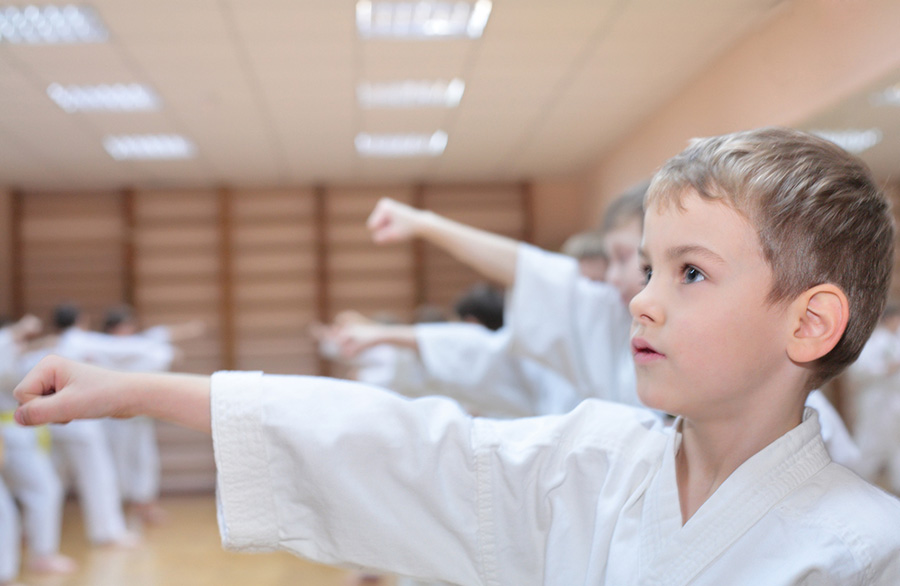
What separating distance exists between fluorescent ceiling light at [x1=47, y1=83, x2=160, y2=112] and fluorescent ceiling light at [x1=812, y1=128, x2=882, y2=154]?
304 cm

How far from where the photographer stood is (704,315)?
0.61m

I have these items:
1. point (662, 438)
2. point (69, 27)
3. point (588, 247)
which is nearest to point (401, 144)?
point (69, 27)

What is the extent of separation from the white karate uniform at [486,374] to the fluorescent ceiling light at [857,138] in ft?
2.53

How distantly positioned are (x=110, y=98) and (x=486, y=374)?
2.88 meters

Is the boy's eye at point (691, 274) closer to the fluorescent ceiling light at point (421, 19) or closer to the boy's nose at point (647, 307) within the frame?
the boy's nose at point (647, 307)

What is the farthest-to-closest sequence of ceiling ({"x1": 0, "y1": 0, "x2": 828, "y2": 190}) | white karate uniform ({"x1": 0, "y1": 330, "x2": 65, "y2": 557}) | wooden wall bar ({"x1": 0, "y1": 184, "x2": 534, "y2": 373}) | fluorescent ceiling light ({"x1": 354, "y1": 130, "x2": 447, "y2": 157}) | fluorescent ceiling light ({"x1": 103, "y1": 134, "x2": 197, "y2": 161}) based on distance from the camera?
wooden wall bar ({"x1": 0, "y1": 184, "x2": 534, "y2": 373}) → fluorescent ceiling light ({"x1": 354, "y1": 130, "x2": 447, "y2": 157}) → fluorescent ceiling light ({"x1": 103, "y1": 134, "x2": 197, "y2": 161}) → white karate uniform ({"x1": 0, "y1": 330, "x2": 65, "y2": 557}) → ceiling ({"x1": 0, "y1": 0, "x2": 828, "y2": 190})

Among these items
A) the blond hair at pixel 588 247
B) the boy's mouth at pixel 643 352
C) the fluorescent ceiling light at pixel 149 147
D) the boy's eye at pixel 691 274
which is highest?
the fluorescent ceiling light at pixel 149 147

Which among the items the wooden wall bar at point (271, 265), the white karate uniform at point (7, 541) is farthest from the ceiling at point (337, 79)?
the white karate uniform at point (7, 541)

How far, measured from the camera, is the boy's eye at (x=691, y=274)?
621 mm

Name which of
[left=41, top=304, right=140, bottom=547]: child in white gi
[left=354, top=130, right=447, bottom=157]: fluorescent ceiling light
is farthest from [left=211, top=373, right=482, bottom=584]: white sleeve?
[left=354, top=130, right=447, bottom=157]: fluorescent ceiling light

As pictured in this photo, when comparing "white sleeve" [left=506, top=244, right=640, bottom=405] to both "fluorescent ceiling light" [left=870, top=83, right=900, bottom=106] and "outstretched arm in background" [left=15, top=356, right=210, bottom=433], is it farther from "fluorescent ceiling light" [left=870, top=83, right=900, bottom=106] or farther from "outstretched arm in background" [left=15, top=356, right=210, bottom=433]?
"outstretched arm in background" [left=15, top=356, right=210, bottom=433]

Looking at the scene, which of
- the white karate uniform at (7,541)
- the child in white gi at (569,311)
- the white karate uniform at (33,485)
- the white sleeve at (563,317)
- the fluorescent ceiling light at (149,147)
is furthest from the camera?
the fluorescent ceiling light at (149,147)

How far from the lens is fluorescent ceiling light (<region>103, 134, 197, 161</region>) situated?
4.61m

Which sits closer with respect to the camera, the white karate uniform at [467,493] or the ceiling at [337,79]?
the white karate uniform at [467,493]
